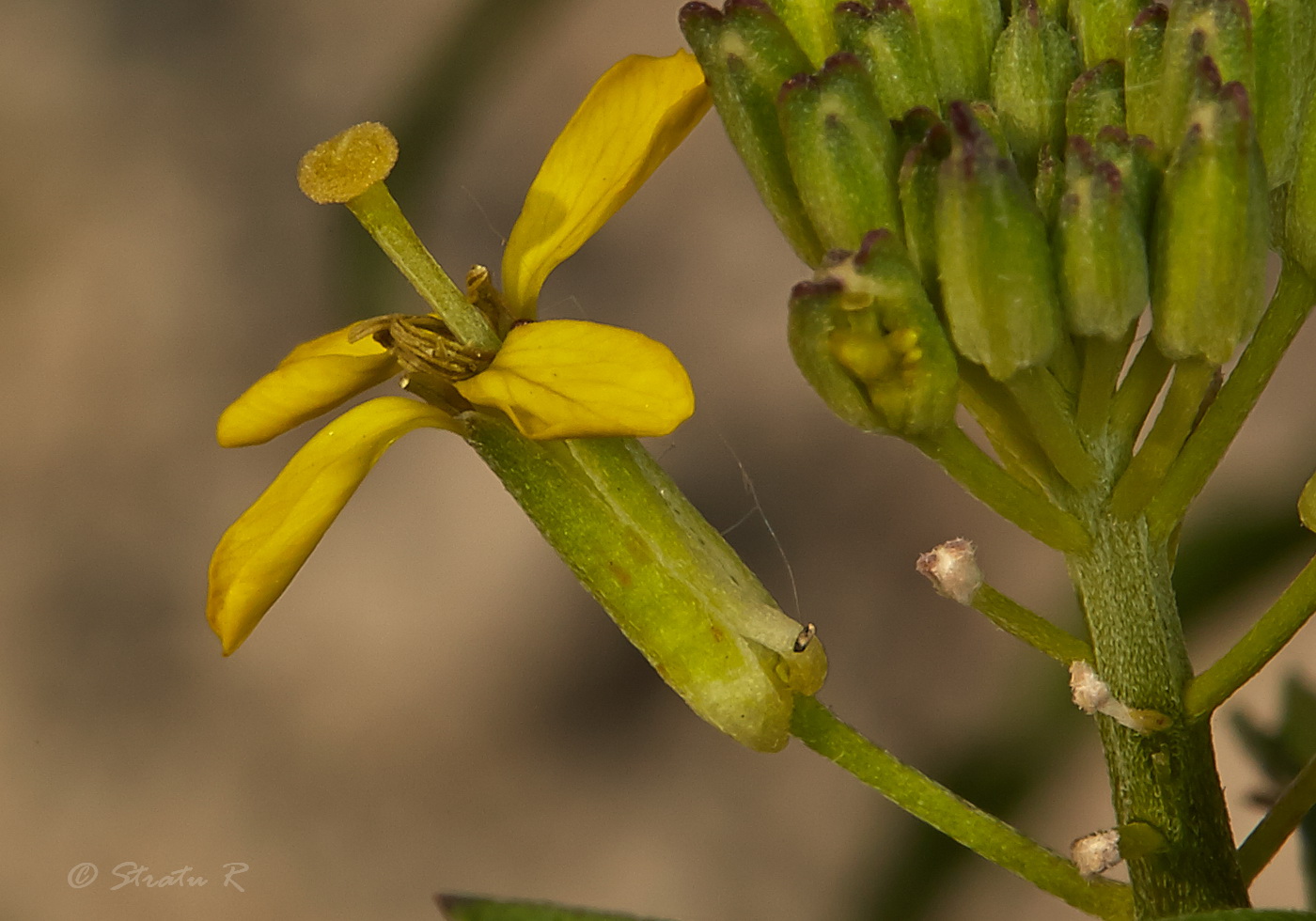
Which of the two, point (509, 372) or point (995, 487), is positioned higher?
point (509, 372)

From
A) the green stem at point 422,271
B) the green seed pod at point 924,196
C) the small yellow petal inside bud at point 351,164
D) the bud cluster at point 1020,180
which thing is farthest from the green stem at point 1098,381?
the small yellow petal inside bud at point 351,164

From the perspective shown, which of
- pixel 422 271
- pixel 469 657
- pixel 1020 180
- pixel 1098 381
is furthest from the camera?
pixel 469 657

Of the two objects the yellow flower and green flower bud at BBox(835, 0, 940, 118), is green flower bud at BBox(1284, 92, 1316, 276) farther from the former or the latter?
the yellow flower

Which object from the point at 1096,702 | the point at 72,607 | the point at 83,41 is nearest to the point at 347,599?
the point at 72,607

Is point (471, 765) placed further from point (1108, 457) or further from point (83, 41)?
point (83, 41)

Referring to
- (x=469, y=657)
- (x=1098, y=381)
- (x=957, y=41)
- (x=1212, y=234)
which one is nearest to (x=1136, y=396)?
(x=1098, y=381)

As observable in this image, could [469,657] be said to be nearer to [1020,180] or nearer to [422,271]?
[422,271]

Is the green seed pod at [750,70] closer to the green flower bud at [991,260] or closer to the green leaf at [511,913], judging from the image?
the green flower bud at [991,260]
